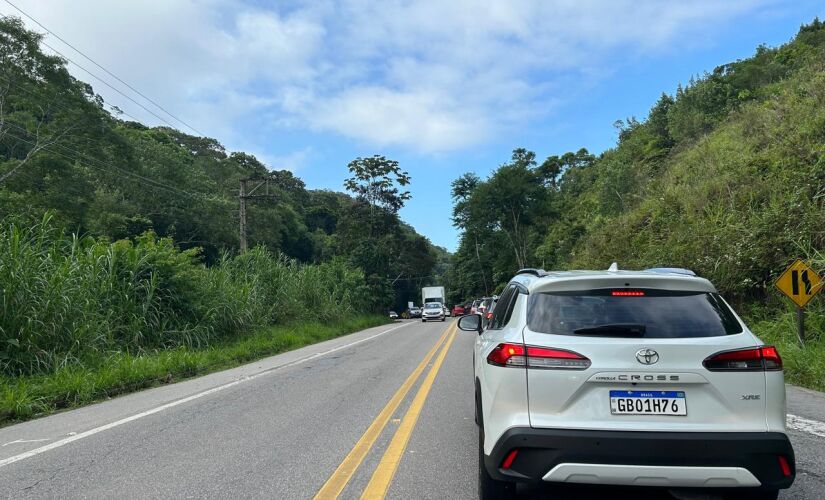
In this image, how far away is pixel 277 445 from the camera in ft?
19.3

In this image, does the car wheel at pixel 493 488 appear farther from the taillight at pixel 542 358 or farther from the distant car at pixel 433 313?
the distant car at pixel 433 313

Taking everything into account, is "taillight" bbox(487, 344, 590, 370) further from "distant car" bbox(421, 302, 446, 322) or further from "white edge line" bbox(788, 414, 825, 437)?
"distant car" bbox(421, 302, 446, 322)

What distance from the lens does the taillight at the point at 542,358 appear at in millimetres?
3521

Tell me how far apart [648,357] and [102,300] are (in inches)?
481

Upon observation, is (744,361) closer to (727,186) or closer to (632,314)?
(632,314)

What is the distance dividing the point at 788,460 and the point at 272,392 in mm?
7741

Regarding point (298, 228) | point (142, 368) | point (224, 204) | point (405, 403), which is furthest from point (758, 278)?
point (298, 228)

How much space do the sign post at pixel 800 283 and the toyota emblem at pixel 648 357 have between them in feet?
26.6

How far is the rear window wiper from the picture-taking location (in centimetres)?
362

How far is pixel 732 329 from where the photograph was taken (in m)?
3.71

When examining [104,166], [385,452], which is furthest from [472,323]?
[104,166]

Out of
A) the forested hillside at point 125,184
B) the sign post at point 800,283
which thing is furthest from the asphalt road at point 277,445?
the forested hillside at point 125,184

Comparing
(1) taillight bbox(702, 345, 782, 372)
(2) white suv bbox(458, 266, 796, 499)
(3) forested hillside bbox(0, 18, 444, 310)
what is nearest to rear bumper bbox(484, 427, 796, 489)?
(2) white suv bbox(458, 266, 796, 499)

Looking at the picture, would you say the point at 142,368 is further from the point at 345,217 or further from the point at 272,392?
the point at 345,217
